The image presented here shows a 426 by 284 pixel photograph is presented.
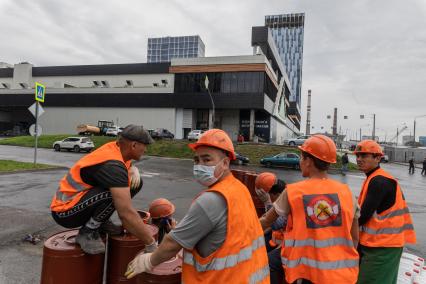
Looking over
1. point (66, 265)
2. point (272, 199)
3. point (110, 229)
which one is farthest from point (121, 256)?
point (272, 199)

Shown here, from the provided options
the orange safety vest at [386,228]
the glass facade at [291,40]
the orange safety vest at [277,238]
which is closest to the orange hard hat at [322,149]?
the orange safety vest at [386,228]

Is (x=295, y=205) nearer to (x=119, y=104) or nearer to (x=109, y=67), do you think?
(x=119, y=104)

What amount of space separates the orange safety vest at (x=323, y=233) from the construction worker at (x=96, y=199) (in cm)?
108

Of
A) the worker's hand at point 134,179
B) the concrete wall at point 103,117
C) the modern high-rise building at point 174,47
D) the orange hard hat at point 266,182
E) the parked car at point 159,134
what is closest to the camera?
the worker's hand at point 134,179

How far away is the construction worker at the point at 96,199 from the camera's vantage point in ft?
7.12

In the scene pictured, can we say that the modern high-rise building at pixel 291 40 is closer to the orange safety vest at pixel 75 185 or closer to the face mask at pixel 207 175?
the orange safety vest at pixel 75 185

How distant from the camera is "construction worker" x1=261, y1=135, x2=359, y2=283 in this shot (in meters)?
2.07

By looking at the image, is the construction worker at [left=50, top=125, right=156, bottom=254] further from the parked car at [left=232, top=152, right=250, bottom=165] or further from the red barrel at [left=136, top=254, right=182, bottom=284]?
the parked car at [left=232, top=152, right=250, bottom=165]

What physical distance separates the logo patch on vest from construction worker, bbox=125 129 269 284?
47 centimetres

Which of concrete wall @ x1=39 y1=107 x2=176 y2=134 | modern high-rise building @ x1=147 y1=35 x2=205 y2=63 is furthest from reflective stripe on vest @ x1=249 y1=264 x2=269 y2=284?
modern high-rise building @ x1=147 y1=35 x2=205 y2=63

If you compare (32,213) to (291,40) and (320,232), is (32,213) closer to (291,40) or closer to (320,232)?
(320,232)

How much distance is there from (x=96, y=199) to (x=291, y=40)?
435 ft

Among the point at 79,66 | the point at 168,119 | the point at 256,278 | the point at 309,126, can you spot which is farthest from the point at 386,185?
the point at 309,126

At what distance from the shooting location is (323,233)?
6.81 ft
